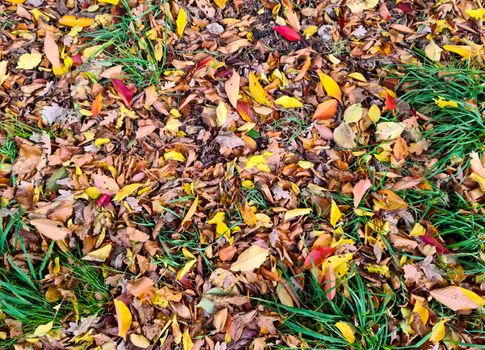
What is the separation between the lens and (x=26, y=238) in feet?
6.07

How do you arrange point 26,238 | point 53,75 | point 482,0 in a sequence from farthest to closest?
point 482,0
point 53,75
point 26,238

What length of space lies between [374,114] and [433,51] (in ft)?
1.65

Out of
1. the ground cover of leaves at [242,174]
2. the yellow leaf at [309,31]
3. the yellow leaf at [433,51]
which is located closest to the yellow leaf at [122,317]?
the ground cover of leaves at [242,174]

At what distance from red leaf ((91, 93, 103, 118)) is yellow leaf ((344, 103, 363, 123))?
1176mm

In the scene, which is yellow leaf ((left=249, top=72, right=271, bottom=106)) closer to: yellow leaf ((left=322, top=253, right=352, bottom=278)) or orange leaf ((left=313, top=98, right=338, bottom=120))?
orange leaf ((left=313, top=98, right=338, bottom=120))

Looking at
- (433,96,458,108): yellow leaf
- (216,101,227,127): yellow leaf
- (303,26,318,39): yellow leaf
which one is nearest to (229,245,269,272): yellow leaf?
(216,101,227,127): yellow leaf

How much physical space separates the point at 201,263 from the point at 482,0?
2.06m

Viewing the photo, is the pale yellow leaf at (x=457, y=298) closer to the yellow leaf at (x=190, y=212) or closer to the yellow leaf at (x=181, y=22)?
the yellow leaf at (x=190, y=212)

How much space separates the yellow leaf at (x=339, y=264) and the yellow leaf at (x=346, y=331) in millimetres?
196

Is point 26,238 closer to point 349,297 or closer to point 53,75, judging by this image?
point 53,75

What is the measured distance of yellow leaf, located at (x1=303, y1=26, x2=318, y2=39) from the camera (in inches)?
92.1

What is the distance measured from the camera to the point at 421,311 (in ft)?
5.54

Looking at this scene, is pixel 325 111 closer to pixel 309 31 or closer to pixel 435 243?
pixel 309 31

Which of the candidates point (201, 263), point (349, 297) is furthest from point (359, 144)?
point (201, 263)
